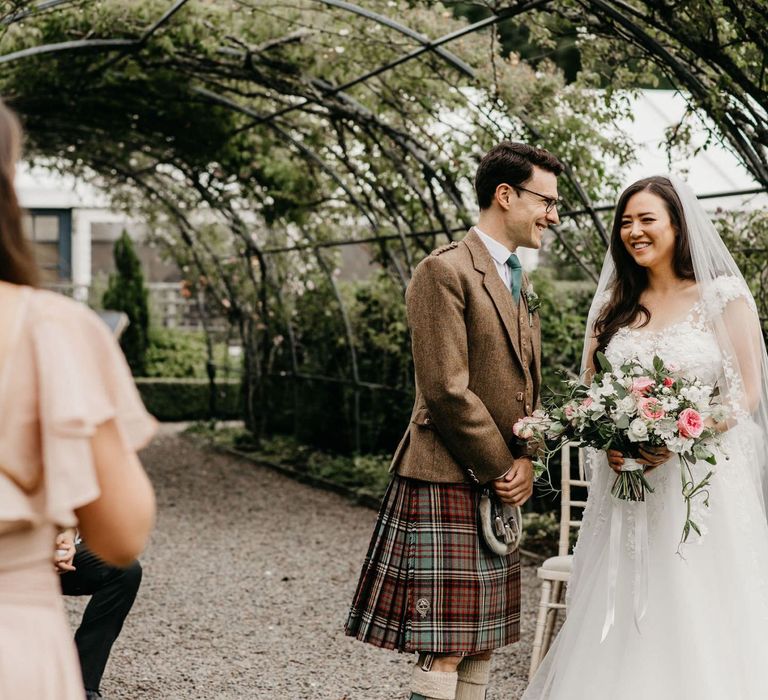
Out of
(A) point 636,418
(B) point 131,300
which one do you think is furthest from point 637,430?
(B) point 131,300

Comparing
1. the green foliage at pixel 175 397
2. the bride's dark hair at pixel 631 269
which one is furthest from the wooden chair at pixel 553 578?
the green foliage at pixel 175 397

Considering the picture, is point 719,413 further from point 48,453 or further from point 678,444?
point 48,453

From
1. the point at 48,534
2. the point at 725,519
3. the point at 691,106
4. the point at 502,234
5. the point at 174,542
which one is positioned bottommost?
the point at 174,542

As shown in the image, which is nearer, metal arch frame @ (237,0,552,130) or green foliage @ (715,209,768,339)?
green foliage @ (715,209,768,339)

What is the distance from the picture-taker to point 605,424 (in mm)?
2979

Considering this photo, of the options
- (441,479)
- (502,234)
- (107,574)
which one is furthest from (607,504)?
(107,574)

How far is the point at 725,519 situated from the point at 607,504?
1.25ft

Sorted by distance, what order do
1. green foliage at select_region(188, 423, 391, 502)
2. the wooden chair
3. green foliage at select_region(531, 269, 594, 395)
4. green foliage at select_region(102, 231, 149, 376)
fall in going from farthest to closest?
green foliage at select_region(102, 231, 149, 376) → green foliage at select_region(188, 423, 391, 502) → green foliage at select_region(531, 269, 594, 395) → the wooden chair

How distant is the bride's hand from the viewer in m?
3.03

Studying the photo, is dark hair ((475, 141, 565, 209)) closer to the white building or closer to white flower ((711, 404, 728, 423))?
white flower ((711, 404, 728, 423))

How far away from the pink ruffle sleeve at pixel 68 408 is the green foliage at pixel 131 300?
Answer: 50.2 feet

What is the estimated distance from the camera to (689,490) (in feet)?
10.2

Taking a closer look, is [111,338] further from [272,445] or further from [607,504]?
[272,445]

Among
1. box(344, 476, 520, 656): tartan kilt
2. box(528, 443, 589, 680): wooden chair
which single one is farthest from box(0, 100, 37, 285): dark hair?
box(528, 443, 589, 680): wooden chair
